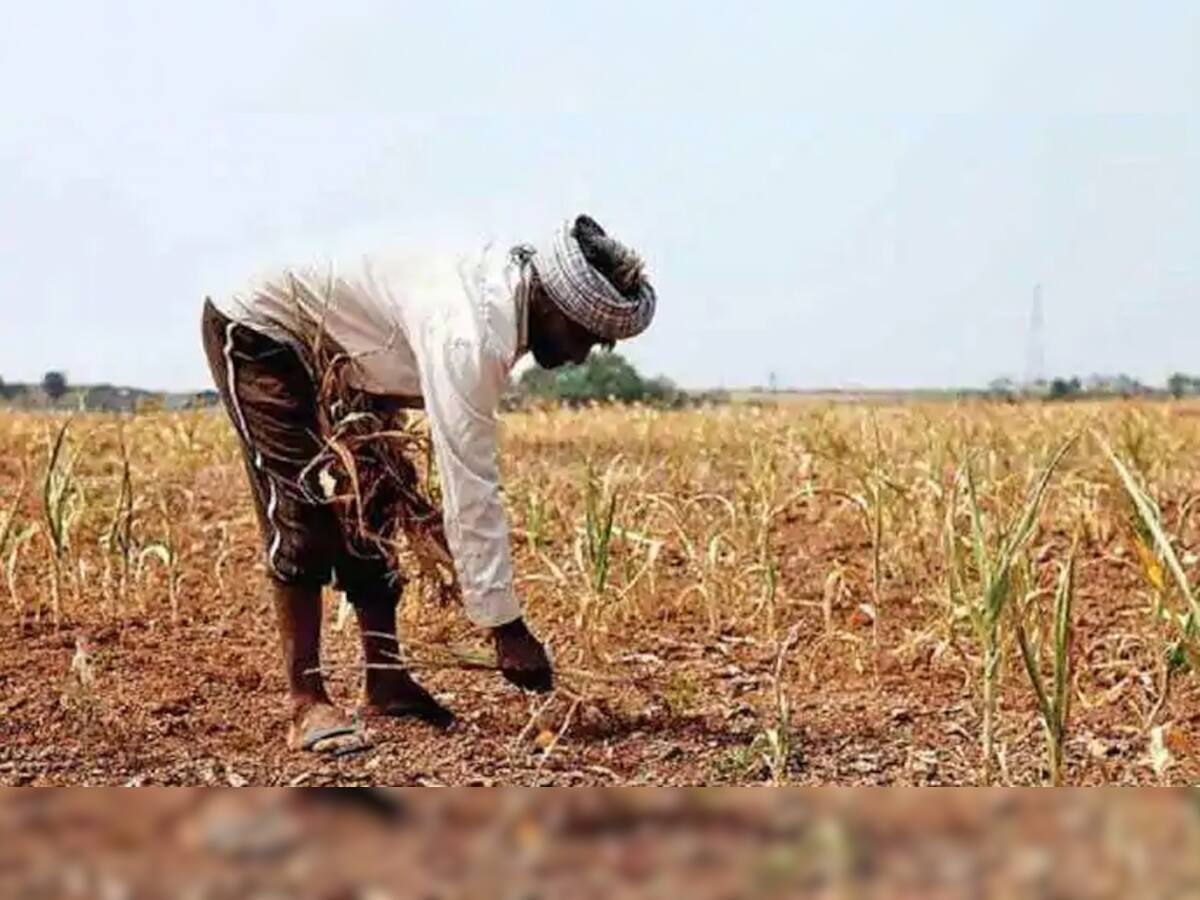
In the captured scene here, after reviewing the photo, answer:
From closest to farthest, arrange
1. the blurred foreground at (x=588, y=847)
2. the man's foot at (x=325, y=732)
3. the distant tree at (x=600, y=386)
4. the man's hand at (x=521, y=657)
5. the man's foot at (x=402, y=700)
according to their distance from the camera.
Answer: the blurred foreground at (x=588, y=847) → the man's hand at (x=521, y=657) → the man's foot at (x=325, y=732) → the man's foot at (x=402, y=700) → the distant tree at (x=600, y=386)

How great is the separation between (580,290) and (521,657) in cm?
57

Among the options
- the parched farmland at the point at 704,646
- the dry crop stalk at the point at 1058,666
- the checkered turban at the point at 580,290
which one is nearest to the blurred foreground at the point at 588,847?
the dry crop stalk at the point at 1058,666

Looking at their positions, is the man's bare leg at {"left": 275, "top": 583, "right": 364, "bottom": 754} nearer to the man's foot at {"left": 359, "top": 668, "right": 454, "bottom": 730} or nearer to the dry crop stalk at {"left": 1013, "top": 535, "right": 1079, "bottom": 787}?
A: the man's foot at {"left": 359, "top": 668, "right": 454, "bottom": 730}

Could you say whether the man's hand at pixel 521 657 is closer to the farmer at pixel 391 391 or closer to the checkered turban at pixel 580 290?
the farmer at pixel 391 391

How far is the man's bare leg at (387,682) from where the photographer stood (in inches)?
123

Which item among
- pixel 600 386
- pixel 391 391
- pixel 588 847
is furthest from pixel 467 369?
pixel 600 386

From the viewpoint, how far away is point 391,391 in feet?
9.89

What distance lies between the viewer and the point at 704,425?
962 cm

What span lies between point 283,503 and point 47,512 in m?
1.07

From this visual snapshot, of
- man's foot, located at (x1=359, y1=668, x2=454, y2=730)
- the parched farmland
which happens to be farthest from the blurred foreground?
man's foot, located at (x1=359, y1=668, x2=454, y2=730)

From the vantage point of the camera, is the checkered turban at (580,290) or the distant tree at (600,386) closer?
the checkered turban at (580,290)

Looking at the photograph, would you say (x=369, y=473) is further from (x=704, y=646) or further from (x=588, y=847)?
(x=588, y=847)

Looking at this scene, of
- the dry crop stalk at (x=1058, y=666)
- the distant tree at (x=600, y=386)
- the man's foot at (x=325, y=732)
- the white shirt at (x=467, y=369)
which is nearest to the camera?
the dry crop stalk at (x=1058, y=666)

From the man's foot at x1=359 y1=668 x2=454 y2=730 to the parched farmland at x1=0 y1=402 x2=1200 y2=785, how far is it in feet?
0.12
